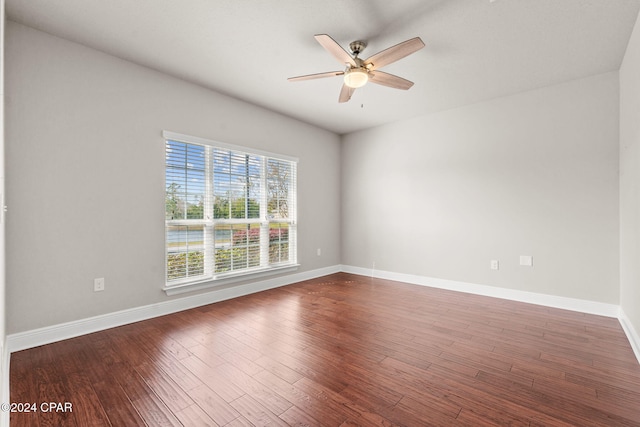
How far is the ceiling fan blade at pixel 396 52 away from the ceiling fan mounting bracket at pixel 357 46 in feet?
0.84

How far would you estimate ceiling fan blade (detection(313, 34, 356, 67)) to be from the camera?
222 centimetres

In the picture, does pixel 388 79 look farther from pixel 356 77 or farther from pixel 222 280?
pixel 222 280

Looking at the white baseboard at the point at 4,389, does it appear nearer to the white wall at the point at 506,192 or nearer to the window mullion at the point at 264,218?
the window mullion at the point at 264,218

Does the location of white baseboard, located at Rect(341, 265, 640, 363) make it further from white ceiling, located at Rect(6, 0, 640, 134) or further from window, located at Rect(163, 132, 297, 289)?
white ceiling, located at Rect(6, 0, 640, 134)

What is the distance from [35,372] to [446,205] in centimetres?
482

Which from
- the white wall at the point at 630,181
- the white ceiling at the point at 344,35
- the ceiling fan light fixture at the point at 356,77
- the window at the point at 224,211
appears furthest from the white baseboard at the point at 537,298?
the ceiling fan light fixture at the point at 356,77

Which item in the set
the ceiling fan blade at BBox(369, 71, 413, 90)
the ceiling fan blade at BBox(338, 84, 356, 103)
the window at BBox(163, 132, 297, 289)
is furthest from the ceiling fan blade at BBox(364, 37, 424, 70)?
the window at BBox(163, 132, 297, 289)

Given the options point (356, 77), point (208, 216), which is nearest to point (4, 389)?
point (208, 216)

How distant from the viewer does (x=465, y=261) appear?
4285 millimetres

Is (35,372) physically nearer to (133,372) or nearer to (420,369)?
(133,372)

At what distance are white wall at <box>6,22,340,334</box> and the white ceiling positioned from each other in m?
0.27

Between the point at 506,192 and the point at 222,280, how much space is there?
397cm

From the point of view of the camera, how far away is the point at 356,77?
2.66m

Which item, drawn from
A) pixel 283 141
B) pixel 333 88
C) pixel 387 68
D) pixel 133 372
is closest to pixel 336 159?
pixel 283 141
